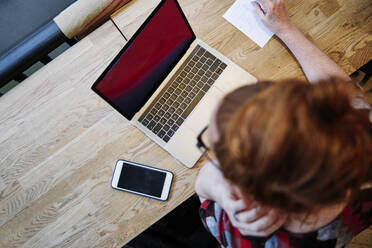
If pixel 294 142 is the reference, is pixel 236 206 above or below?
below

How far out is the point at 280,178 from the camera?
50cm

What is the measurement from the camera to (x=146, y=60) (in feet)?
2.93

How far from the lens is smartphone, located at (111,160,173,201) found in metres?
0.97

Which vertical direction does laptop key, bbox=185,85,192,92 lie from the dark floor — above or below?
above

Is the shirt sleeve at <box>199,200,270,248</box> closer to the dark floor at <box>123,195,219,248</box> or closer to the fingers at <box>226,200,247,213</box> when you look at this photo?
the fingers at <box>226,200,247,213</box>

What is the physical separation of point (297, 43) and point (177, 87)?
0.43 m

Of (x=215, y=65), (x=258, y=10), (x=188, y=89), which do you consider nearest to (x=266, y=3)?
(x=258, y=10)

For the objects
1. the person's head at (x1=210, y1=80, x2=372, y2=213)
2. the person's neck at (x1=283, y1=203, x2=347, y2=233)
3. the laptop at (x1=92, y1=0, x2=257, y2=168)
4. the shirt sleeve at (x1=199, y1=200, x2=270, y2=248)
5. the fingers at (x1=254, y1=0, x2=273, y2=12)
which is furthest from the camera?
the fingers at (x1=254, y1=0, x2=273, y2=12)

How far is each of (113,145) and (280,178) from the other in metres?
0.66

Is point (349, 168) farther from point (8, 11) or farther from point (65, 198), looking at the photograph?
point (8, 11)

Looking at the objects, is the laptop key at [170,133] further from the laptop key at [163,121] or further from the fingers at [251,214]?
the fingers at [251,214]

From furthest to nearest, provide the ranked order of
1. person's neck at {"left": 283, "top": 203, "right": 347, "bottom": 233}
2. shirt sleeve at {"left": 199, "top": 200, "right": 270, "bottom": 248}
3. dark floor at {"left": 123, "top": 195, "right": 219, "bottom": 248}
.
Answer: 1. dark floor at {"left": 123, "top": 195, "right": 219, "bottom": 248}
2. shirt sleeve at {"left": 199, "top": 200, "right": 270, "bottom": 248}
3. person's neck at {"left": 283, "top": 203, "right": 347, "bottom": 233}

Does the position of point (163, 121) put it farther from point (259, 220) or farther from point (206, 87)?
point (259, 220)

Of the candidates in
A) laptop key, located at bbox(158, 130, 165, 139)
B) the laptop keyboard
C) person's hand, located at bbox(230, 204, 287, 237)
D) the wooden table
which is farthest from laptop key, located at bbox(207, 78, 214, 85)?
person's hand, located at bbox(230, 204, 287, 237)
